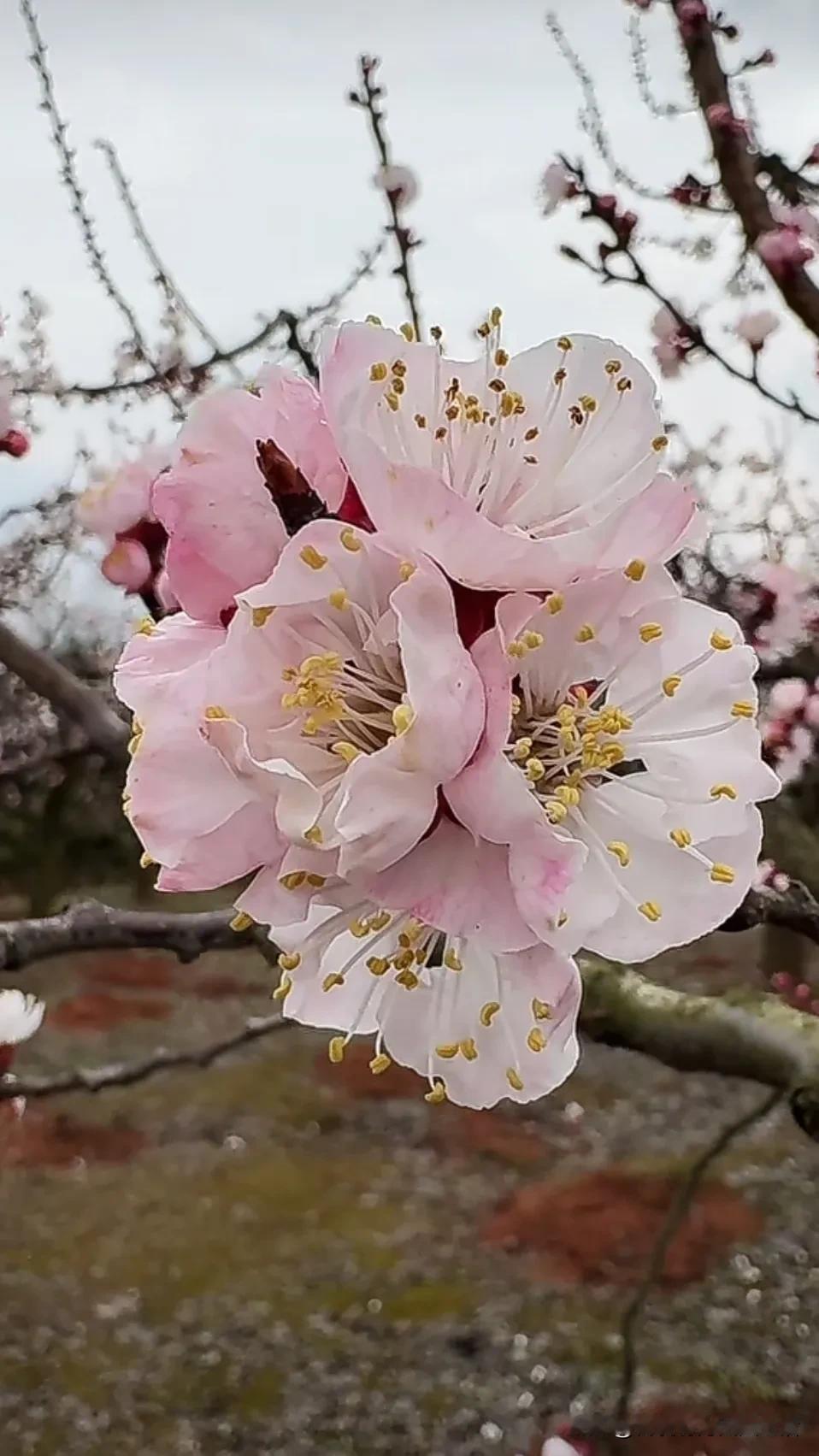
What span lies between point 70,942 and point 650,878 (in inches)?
15.3

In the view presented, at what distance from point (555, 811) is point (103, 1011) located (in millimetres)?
4785

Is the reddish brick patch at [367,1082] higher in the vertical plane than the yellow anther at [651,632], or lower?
lower

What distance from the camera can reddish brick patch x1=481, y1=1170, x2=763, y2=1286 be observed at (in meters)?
3.15

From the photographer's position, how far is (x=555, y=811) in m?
0.28

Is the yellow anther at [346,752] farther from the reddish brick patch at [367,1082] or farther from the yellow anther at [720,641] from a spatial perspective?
the reddish brick patch at [367,1082]

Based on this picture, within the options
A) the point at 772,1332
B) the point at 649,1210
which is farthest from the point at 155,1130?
the point at 772,1332

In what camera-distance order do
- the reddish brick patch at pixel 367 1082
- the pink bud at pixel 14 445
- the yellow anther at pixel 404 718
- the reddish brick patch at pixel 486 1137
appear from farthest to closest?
the reddish brick patch at pixel 367 1082
the reddish brick patch at pixel 486 1137
the pink bud at pixel 14 445
the yellow anther at pixel 404 718

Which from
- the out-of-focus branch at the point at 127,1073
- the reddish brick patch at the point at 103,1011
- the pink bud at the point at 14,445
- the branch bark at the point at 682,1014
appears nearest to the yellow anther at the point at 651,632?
the branch bark at the point at 682,1014

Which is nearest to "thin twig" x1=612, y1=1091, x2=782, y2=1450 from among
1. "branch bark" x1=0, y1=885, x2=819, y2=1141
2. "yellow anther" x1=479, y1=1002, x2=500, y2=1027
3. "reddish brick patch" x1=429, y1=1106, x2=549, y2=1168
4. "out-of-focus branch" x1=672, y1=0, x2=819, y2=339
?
"branch bark" x1=0, y1=885, x2=819, y2=1141

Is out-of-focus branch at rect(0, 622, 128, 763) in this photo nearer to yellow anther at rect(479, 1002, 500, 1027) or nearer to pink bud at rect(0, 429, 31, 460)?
pink bud at rect(0, 429, 31, 460)

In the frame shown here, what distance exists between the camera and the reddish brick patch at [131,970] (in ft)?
16.9

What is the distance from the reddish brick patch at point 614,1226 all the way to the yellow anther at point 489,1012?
3045 millimetres

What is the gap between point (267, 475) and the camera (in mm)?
292

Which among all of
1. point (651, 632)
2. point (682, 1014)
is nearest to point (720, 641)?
point (651, 632)
